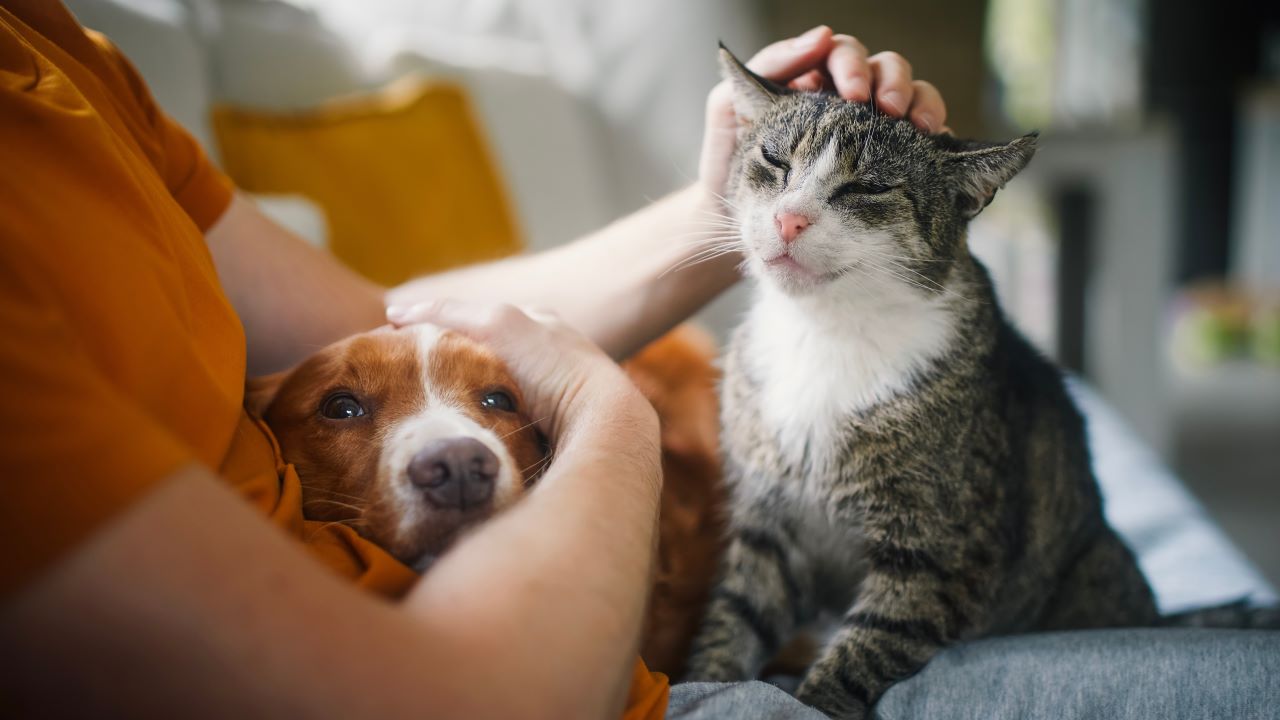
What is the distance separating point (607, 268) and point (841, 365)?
1.30 feet

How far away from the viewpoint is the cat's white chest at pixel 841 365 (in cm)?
111

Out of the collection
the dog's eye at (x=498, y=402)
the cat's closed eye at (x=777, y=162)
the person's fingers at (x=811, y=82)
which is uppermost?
the person's fingers at (x=811, y=82)

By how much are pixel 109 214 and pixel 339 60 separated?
1.67 m

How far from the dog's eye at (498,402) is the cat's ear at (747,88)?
526mm

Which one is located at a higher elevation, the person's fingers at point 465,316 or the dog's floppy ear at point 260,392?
the person's fingers at point 465,316

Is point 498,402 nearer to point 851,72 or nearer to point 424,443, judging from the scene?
point 424,443

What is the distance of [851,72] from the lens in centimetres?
104

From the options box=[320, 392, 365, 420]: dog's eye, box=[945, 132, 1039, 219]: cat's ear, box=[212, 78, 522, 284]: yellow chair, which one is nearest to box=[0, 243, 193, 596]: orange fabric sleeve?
box=[320, 392, 365, 420]: dog's eye

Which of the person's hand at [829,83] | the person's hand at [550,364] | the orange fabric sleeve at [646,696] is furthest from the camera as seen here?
the person's hand at [829,83]

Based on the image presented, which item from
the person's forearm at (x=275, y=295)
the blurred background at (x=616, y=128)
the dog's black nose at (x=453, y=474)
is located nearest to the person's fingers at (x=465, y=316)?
the person's forearm at (x=275, y=295)

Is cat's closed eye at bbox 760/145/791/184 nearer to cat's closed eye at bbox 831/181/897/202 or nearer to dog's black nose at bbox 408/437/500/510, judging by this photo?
cat's closed eye at bbox 831/181/897/202

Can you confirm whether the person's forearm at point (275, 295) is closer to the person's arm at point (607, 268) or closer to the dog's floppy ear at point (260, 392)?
the person's arm at point (607, 268)

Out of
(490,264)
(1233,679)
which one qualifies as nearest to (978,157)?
(1233,679)

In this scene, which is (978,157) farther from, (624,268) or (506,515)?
(506,515)
